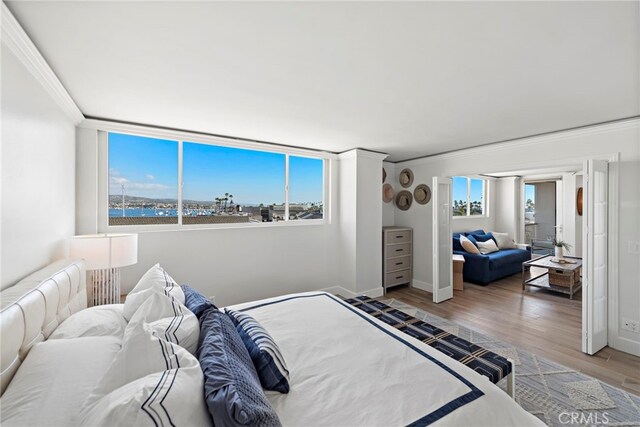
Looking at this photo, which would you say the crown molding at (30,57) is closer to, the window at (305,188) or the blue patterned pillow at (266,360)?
the blue patterned pillow at (266,360)

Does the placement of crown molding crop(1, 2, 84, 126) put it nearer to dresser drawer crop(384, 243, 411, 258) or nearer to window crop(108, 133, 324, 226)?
window crop(108, 133, 324, 226)

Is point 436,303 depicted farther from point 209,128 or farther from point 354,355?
point 209,128

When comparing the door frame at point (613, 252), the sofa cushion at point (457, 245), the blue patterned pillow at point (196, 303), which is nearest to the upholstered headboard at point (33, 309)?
the blue patterned pillow at point (196, 303)

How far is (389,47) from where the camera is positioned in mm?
1584

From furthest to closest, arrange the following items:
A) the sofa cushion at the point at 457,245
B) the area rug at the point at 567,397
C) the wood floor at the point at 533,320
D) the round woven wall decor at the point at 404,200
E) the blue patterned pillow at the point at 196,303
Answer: the sofa cushion at the point at 457,245
the round woven wall decor at the point at 404,200
the wood floor at the point at 533,320
the area rug at the point at 567,397
the blue patterned pillow at the point at 196,303

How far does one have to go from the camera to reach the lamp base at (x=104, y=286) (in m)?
2.29

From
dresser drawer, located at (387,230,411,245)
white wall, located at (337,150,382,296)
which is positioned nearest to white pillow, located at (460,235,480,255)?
dresser drawer, located at (387,230,411,245)

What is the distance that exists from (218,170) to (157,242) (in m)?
1.19

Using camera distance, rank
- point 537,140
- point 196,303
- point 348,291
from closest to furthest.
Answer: point 196,303, point 537,140, point 348,291

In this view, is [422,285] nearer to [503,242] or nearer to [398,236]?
[398,236]

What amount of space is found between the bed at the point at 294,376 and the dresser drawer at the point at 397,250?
3051mm

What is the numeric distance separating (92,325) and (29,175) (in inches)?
38.0

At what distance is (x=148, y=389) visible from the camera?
2.73 ft

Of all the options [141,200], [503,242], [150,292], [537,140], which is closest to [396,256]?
[537,140]
